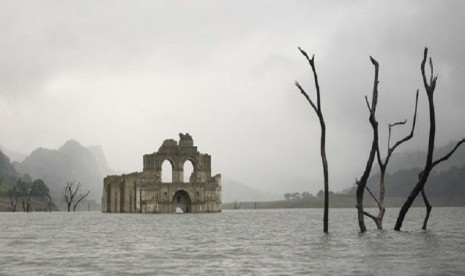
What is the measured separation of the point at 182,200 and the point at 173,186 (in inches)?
234

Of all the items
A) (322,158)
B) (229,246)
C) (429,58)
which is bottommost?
(229,246)

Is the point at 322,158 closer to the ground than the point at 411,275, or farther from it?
farther from it

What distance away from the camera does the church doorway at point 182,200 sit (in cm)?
13088

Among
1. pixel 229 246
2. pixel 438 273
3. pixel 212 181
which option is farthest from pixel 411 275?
pixel 212 181

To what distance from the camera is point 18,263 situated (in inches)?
1008

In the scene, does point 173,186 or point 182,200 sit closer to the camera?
point 173,186

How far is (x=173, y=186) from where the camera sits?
12862 cm

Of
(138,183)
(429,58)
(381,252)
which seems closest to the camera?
(381,252)

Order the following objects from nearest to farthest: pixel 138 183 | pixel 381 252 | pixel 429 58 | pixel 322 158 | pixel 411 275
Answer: pixel 411 275
pixel 381 252
pixel 429 58
pixel 322 158
pixel 138 183

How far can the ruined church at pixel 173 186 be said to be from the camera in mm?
127625

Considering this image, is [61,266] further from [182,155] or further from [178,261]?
[182,155]

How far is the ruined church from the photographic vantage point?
128m

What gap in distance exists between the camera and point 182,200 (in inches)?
5251

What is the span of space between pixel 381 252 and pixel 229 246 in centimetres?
898
